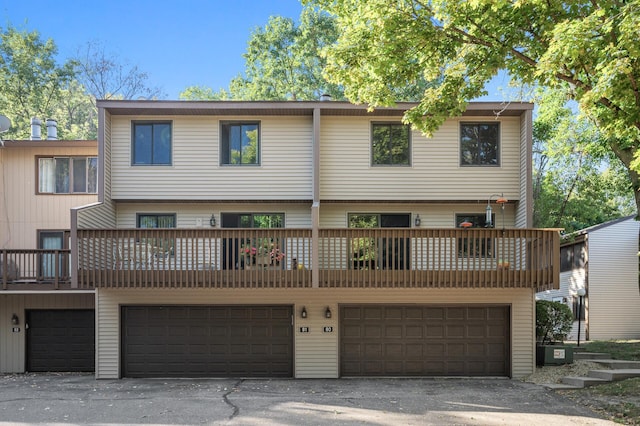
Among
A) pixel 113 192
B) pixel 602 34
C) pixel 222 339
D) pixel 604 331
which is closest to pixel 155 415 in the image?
pixel 222 339

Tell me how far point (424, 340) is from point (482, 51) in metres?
7.02

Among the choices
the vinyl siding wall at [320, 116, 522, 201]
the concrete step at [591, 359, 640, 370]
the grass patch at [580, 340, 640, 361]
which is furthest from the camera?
the grass patch at [580, 340, 640, 361]

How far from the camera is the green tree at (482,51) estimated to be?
985 centimetres

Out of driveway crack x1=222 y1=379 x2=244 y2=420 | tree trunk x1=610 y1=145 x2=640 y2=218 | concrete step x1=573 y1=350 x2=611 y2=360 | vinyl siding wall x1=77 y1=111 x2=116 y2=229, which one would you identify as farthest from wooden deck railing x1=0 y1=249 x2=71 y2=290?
tree trunk x1=610 y1=145 x2=640 y2=218

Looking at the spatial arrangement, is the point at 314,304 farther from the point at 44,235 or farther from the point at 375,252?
the point at 44,235

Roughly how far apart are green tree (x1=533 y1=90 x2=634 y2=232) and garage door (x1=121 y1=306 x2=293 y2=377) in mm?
14270

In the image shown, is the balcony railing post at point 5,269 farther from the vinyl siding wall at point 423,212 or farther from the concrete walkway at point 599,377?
the concrete walkway at point 599,377

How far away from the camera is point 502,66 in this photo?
39.7 ft

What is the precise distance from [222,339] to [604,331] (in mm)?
15111

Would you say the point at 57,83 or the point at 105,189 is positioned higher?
the point at 57,83

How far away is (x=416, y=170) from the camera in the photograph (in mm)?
15664

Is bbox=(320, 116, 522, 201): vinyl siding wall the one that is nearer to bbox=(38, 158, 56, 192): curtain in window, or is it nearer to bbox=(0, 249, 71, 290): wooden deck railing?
bbox=(0, 249, 71, 290): wooden deck railing

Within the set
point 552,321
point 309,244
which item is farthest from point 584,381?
point 309,244

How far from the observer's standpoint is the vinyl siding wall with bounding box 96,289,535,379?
14.6m
